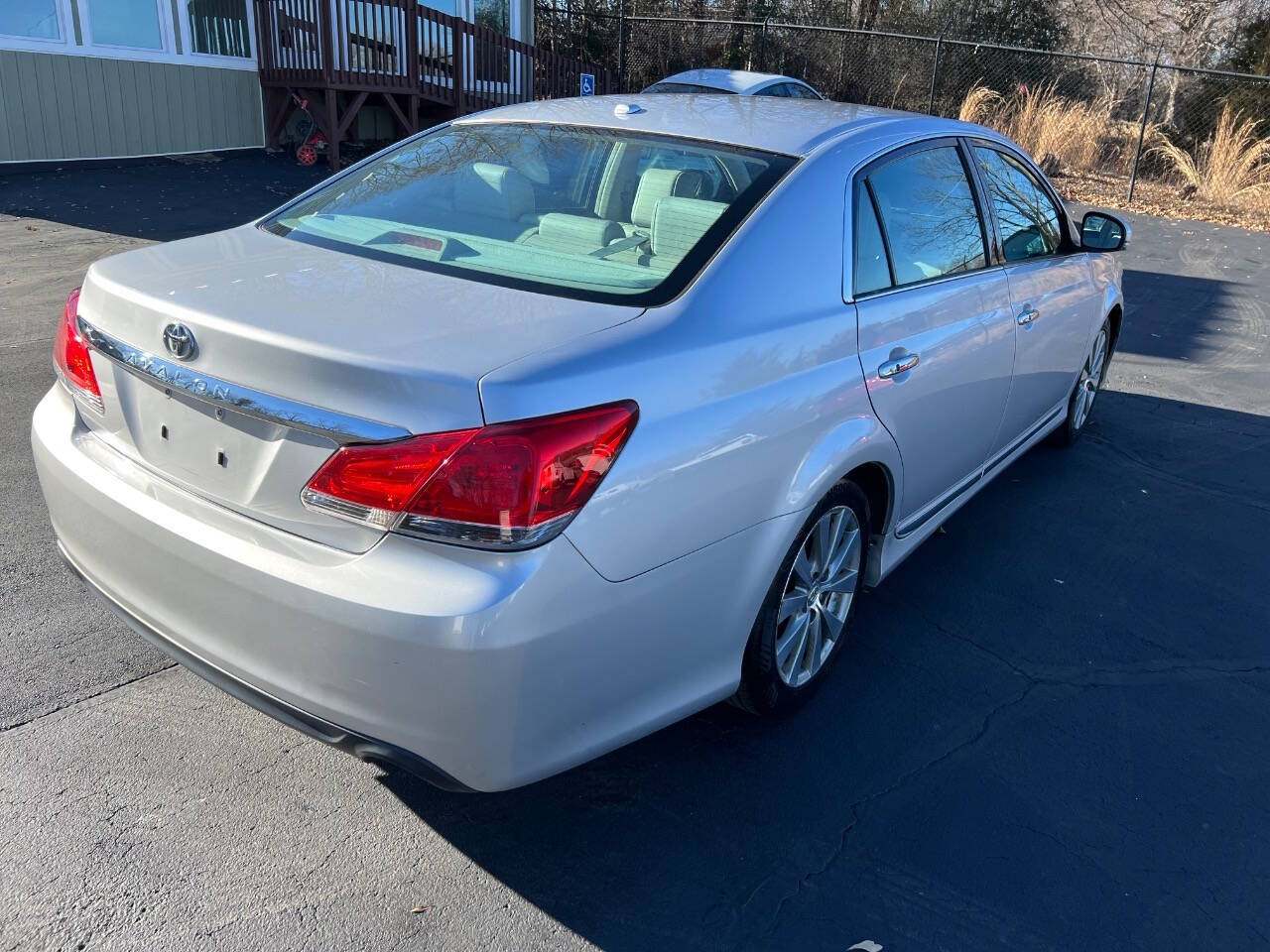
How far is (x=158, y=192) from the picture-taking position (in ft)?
37.8

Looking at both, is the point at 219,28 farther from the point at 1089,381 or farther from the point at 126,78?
the point at 1089,381

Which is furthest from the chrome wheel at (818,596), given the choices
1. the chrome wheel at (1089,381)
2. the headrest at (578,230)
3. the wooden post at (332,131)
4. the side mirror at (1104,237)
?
Result: the wooden post at (332,131)

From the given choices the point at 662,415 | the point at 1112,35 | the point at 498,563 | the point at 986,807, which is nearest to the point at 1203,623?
the point at 986,807

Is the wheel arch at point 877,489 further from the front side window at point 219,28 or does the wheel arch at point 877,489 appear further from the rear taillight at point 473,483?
the front side window at point 219,28

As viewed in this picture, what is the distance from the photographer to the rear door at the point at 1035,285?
4.21 m

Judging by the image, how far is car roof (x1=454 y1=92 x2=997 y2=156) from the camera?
3.29m

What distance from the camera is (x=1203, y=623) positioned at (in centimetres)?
402

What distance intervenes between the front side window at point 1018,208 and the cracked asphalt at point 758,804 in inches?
51.5

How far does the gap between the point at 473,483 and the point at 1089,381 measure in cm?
464

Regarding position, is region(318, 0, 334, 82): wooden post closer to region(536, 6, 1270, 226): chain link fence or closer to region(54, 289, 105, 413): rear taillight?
region(536, 6, 1270, 226): chain link fence

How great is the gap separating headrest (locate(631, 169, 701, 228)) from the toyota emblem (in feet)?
4.11

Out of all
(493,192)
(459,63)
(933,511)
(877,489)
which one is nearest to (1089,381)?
(933,511)

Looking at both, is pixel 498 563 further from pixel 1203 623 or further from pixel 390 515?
pixel 1203 623

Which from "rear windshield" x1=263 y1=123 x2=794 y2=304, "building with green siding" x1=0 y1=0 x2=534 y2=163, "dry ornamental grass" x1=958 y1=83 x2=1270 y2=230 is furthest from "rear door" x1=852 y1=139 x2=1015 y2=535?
"dry ornamental grass" x1=958 y1=83 x2=1270 y2=230
